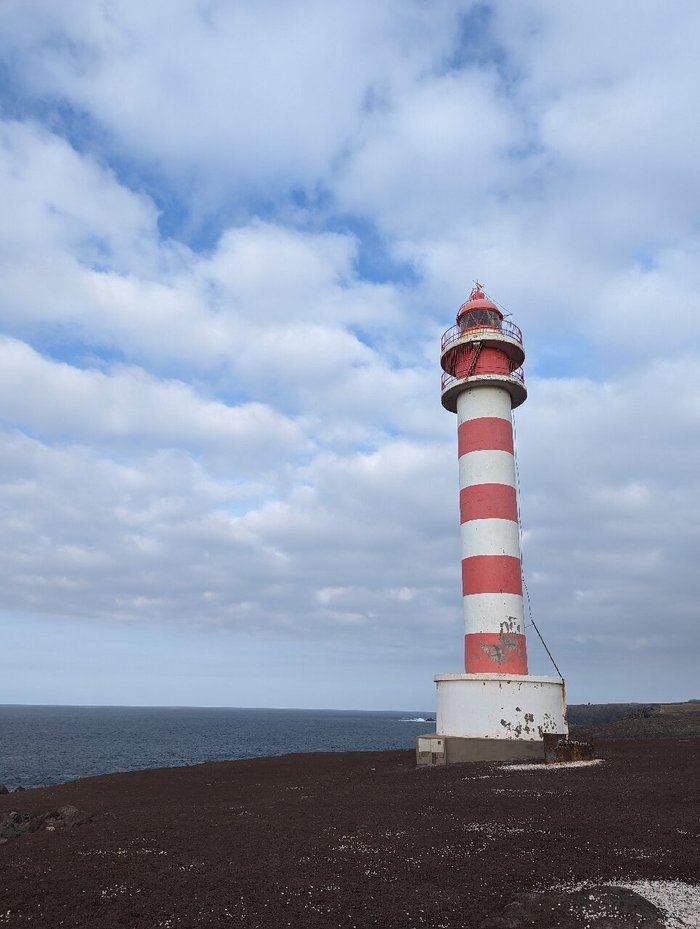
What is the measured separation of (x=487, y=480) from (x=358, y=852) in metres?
17.0

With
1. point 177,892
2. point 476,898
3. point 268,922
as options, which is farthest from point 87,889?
point 476,898

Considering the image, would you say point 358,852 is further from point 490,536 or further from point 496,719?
point 490,536

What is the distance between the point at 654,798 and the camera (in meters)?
13.7

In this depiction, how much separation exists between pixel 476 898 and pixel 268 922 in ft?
8.24

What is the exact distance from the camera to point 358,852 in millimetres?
10391

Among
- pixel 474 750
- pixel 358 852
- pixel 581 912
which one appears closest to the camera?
pixel 581 912

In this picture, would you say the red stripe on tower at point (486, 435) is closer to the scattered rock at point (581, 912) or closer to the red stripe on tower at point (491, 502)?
the red stripe on tower at point (491, 502)

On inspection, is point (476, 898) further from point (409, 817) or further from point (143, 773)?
point (143, 773)

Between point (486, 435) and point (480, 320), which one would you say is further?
point (480, 320)

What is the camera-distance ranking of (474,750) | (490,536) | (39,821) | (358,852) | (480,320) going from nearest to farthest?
(358,852) → (39,821) → (474,750) → (490,536) → (480,320)

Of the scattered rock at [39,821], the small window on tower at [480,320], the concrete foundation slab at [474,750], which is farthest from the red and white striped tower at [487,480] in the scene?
the scattered rock at [39,821]

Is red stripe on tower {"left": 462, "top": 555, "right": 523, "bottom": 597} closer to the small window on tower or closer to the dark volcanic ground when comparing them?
the dark volcanic ground

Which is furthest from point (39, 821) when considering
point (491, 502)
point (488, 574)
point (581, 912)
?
point (491, 502)

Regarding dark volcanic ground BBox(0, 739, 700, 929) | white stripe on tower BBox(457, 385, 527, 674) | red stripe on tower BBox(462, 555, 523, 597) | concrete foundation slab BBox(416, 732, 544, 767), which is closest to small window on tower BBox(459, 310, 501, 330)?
white stripe on tower BBox(457, 385, 527, 674)
